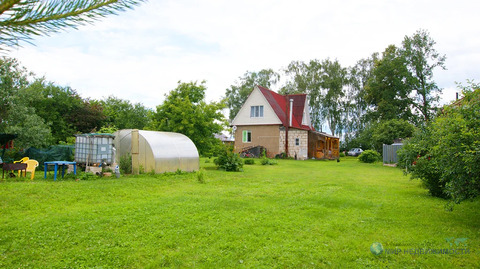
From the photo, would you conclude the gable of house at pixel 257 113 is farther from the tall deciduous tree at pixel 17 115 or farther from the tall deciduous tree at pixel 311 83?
the tall deciduous tree at pixel 17 115

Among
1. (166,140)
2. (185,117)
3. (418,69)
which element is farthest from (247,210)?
(418,69)

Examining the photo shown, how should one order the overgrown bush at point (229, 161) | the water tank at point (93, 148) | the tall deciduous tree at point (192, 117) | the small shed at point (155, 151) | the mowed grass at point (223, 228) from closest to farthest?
the mowed grass at point (223, 228) → the water tank at point (93, 148) → the small shed at point (155, 151) → the overgrown bush at point (229, 161) → the tall deciduous tree at point (192, 117)

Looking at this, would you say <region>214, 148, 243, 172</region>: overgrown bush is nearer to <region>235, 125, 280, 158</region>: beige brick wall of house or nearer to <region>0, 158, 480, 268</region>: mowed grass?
<region>0, 158, 480, 268</region>: mowed grass

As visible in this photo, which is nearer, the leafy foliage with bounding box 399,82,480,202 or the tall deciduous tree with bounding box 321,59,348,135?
the leafy foliage with bounding box 399,82,480,202

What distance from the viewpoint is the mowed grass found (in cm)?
486

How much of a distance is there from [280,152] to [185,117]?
1553 centimetres

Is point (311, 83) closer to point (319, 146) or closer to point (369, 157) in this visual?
point (319, 146)

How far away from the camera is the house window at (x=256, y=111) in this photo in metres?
34.2

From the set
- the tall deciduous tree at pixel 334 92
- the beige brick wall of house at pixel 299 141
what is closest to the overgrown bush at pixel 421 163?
the beige brick wall of house at pixel 299 141

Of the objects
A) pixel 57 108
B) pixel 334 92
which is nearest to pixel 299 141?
pixel 334 92

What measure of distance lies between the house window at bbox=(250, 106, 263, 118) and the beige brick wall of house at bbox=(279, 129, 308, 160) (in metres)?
3.28

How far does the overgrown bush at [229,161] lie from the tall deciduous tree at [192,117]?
128 centimetres

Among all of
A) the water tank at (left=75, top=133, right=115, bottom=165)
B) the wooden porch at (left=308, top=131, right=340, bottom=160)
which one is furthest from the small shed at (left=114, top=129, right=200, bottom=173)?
the wooden porch at (left=308, top=131, right=340, bottom=160)

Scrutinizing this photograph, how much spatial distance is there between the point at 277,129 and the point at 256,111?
130 inches
